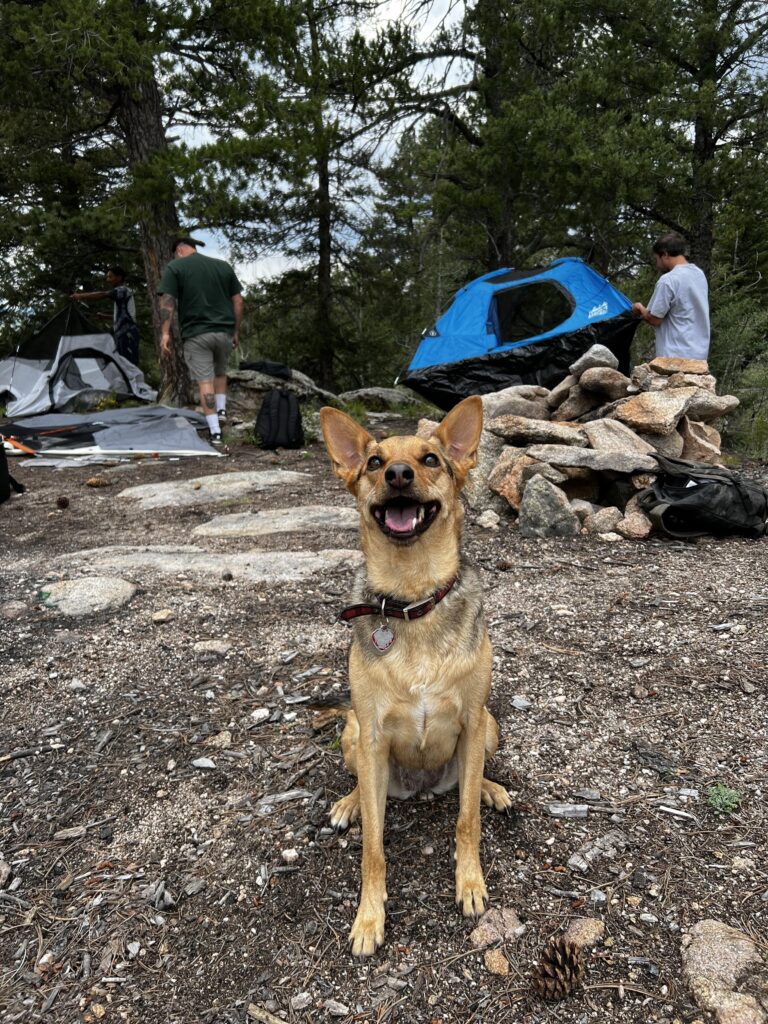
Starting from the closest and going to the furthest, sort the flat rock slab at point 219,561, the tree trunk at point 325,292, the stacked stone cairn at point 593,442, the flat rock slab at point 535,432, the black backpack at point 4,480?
the flat rock slab at point 219,561
the stacked stone cairn at point 593,442
the flat rock slab at point 535,432
the black backpack at point 4,480
the tree trunk at point 325,292

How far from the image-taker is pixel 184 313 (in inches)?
356

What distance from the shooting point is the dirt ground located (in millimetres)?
1707

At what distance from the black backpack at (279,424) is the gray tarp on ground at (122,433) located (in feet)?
2.80

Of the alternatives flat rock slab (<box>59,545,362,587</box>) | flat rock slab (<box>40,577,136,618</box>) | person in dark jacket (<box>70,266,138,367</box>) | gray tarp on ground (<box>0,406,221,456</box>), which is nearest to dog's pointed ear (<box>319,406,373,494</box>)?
flat rock slab (<box>59,545,362,587</box>)

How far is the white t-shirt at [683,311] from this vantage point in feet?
22.7

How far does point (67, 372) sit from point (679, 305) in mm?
11378

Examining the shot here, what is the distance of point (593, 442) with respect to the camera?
5.71 meters

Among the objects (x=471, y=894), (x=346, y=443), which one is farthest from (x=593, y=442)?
(x=471, y=894)

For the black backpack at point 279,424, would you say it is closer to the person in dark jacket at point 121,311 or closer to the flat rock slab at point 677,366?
the flat rock slab at point 677,366

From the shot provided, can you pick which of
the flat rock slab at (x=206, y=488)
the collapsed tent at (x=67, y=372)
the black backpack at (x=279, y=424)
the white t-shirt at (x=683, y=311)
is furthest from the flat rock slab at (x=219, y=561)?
the collapsed tent at (x=67, y=372)

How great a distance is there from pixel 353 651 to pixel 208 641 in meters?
1.73

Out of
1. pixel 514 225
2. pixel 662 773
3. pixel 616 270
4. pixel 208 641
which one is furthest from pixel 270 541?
pixel 616 270

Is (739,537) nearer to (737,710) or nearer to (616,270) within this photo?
(737,710)

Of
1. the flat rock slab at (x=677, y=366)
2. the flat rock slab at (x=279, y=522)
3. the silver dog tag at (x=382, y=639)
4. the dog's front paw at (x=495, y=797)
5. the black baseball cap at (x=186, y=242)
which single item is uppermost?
the black baseball cap at (x=186, y=242)
